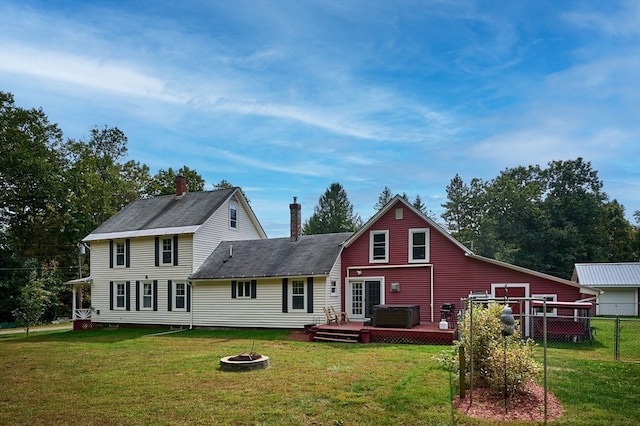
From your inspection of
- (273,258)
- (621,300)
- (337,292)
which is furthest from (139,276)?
(621,300)

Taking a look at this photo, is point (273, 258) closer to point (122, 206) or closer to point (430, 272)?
point (430, 272)

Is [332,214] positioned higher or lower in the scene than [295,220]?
higher

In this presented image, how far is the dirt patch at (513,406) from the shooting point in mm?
7781

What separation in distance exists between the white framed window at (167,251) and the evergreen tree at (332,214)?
29564 millimetres

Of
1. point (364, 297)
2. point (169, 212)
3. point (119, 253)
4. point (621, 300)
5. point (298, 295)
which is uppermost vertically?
point (169, 212)

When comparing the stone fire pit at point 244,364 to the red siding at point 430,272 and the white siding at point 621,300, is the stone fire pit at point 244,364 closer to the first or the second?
the red siding at point 430,272

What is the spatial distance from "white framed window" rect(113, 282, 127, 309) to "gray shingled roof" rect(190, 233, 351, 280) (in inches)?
197

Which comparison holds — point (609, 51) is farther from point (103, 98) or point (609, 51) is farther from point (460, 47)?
point (103, 98)

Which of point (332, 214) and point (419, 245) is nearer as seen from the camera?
point (419, 245)

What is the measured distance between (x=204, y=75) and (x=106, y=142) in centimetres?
3441

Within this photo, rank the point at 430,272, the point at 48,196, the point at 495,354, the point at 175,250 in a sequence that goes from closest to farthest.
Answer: the point at 495,354, the point at 430,272, the point at 175,250, the point at 48,196

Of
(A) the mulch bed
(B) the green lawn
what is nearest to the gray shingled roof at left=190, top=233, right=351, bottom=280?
(B) the green lawn

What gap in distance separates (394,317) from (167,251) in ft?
41.4

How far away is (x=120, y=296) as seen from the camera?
85.2 feet
